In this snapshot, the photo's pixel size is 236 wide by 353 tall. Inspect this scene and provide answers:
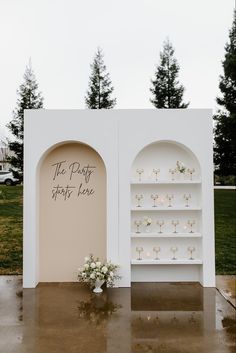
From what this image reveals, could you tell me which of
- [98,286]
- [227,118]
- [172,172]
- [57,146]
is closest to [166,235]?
[172,172]

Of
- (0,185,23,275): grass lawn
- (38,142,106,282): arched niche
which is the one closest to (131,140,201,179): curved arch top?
(38,142,106,282): arched niche

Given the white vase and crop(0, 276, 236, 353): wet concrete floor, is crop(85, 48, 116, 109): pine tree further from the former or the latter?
the white vase

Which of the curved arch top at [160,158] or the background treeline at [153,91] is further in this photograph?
the background treeline at [153,91]

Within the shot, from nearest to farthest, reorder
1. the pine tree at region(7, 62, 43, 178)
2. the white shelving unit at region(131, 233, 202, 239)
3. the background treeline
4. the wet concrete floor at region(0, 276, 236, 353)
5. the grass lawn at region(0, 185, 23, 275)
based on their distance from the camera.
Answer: the wet concrete floor at region(0, 276, 236, 353) → the white shelving unit at region(131, 233, 202, 239) → the grass lawn at region(0, 185, 23, 275) → the background treeline → the pine tree at region(7, 62, 43, 178)

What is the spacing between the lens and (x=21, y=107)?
44.5ft

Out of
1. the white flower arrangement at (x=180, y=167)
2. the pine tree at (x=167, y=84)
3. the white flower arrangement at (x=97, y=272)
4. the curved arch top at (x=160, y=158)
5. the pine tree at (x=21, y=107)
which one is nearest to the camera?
the white flower arrangement at (x=97, y=272)

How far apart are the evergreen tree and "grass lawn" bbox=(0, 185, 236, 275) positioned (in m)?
1.60

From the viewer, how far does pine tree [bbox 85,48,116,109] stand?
546 inches

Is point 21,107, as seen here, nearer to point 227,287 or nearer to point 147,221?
point 147,221

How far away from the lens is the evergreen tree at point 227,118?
1234cm

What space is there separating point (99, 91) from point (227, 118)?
5.23m

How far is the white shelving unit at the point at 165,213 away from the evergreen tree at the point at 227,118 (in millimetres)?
7361

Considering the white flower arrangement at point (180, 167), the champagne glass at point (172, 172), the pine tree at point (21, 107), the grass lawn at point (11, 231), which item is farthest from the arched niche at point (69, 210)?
the pine tree at point (21, 107)

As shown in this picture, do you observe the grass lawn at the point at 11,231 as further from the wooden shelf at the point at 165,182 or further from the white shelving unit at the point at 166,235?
the wooden shelf at the point at 165,182
